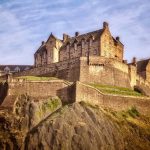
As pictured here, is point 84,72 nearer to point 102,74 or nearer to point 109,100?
point 102,74

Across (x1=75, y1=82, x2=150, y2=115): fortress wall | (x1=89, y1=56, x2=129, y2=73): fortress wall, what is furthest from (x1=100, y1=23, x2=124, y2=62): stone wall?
(x1=75, y1=82, x2=150, y2=115): fortress wall

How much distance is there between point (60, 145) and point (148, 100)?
A: 21195 millimetres

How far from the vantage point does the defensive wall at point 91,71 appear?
300 feet

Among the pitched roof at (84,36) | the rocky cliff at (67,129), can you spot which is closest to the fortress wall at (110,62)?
the pitched roof at (84,36)

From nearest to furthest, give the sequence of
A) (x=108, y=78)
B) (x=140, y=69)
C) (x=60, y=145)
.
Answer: (x=60, y=145) < (x=108, y=78) < (x=140, y=69)

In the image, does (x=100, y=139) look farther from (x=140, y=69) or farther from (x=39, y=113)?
(x=140, y=69)

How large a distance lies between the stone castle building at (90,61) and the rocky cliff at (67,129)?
11.6 m

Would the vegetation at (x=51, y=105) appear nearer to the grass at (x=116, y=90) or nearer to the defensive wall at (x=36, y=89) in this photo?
the defensive wall at (x=36, y=89)

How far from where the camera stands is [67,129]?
75.1 metres

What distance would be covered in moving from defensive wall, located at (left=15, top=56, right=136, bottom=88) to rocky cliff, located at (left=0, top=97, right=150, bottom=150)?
10855mm

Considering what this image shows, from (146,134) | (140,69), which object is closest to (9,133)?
(146,134)

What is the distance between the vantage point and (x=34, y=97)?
81812 mm

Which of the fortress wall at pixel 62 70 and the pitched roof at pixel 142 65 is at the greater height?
the pitched roof at pixel 142 65

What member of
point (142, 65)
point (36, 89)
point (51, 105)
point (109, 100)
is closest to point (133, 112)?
point (109, 100)
